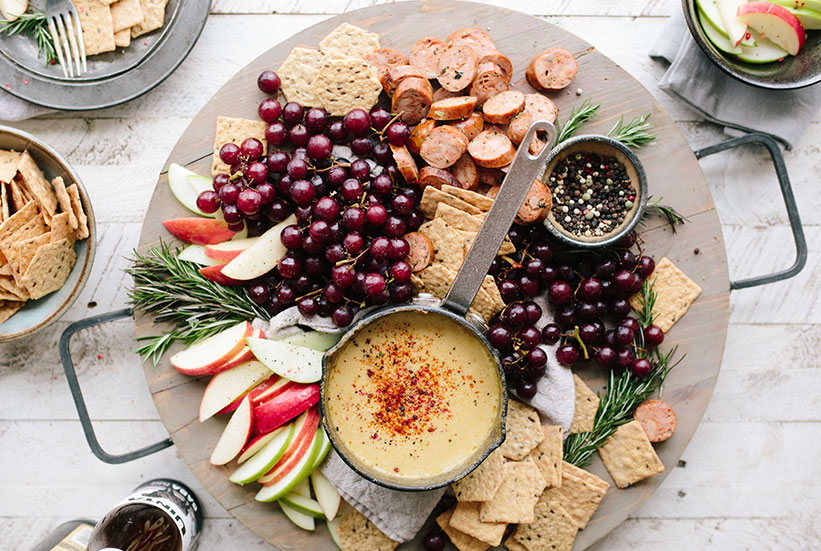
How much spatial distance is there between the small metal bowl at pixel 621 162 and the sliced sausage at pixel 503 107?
0.58ft

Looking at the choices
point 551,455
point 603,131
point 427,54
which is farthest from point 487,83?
point 551,455

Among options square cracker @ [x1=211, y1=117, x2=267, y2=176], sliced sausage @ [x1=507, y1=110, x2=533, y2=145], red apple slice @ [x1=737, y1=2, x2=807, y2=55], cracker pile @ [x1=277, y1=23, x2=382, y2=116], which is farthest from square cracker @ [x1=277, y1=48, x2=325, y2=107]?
red apple slice @ [x1=737, y1=2, x2=807, y2=55]

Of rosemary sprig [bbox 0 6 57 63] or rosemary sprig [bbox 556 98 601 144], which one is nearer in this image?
rosemary sprig [bbox 556 98 601 144]

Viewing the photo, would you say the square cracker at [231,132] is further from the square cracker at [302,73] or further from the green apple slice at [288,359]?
the green apple slice at [288,359]

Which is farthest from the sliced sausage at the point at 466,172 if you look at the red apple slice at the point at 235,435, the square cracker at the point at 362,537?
the square cracker at the point at 362,537

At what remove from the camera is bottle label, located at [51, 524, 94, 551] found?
83.0 inches

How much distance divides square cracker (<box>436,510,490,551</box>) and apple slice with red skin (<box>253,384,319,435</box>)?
1.81ft

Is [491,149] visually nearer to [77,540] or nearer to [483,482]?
[483,482]

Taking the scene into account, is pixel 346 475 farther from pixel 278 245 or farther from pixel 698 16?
pixel 698 16

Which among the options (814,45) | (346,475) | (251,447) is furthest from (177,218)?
(814,45)

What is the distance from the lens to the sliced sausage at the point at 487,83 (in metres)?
1.83

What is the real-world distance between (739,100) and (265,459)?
2.02m

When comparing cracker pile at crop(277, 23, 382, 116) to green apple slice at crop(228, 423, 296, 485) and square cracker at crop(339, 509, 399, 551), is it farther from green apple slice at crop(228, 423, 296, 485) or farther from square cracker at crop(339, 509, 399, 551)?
square cracker at crop(339, 509, 399, 551)

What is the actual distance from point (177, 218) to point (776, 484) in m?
2.37
